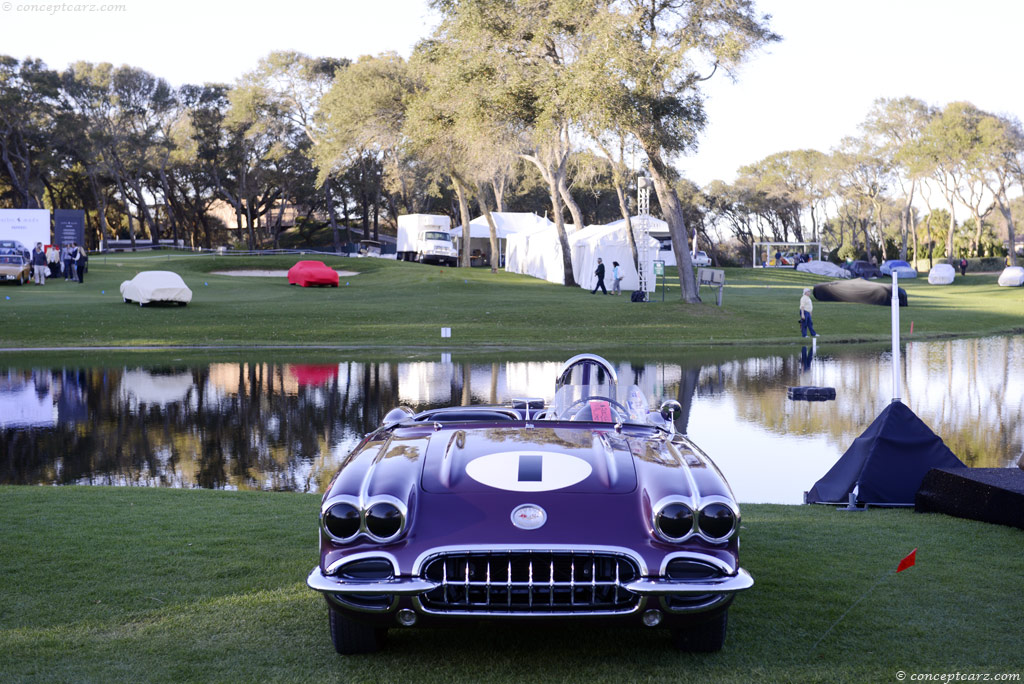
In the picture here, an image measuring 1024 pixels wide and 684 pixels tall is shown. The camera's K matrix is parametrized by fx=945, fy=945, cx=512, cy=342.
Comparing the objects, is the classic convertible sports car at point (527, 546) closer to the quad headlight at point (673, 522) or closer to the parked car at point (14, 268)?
the quad headlight at point (673, 522)

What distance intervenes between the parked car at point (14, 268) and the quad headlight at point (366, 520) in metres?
41.0

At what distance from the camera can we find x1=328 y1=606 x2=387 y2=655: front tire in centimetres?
414

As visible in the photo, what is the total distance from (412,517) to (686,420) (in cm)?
946

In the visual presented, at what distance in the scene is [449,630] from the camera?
4582mm

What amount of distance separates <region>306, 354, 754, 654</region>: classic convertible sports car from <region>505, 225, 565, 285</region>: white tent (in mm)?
43003

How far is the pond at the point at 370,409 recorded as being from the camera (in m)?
9.78

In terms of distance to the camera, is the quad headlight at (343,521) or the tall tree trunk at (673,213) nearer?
the quad headlight at (343,521)

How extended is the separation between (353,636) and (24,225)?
48.5 metres

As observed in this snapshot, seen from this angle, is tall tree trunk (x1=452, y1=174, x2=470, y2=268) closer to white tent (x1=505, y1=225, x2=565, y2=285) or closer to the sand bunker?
white tent (x1=505, y1=225, x2=565, y2=285)

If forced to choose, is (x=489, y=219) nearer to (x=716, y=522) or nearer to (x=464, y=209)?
(x=464, y=209)

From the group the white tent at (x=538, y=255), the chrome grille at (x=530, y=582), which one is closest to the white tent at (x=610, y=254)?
the white tent at (x=538, y=255)

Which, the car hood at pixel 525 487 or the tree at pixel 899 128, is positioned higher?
the tree at pixel 899 128

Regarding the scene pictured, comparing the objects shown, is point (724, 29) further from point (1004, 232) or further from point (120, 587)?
point (1004, 232)

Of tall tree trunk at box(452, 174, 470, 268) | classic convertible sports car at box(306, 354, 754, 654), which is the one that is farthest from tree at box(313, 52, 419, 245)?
classic convertible sports car at box(306, 354, 754, 654)
